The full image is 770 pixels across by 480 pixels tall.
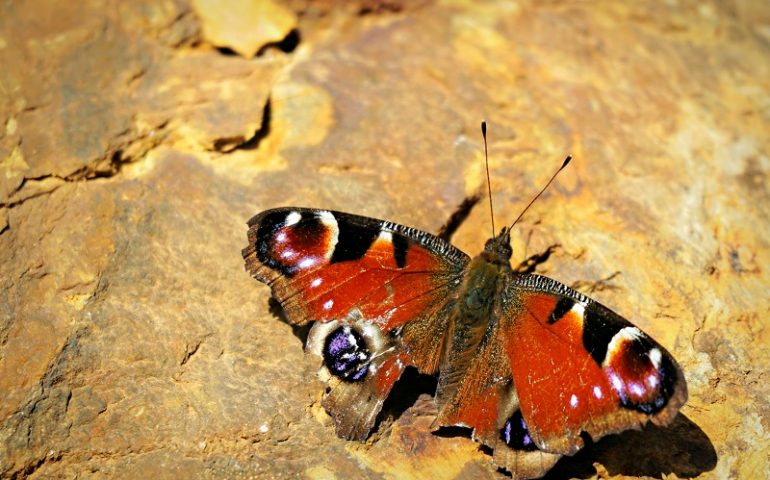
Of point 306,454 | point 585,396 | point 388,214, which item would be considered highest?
point 585,396

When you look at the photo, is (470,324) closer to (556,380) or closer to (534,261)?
(556,380)

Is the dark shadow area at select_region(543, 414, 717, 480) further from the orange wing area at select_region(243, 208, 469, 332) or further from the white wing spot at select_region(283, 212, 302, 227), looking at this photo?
the white wing spot at select_region(283, 212, 302, 227)

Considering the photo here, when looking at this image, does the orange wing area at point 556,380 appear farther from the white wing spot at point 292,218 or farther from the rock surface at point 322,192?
the white wing spot at point 292,218

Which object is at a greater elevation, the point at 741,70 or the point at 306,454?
the point at 741,70

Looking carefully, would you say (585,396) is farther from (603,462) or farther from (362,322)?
(362,322)

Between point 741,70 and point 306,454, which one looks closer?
point 306,454

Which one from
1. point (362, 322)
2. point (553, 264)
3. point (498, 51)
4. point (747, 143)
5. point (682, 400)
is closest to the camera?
point (682, 400)

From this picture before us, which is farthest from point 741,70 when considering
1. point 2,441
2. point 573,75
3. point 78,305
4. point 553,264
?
point 2,441
